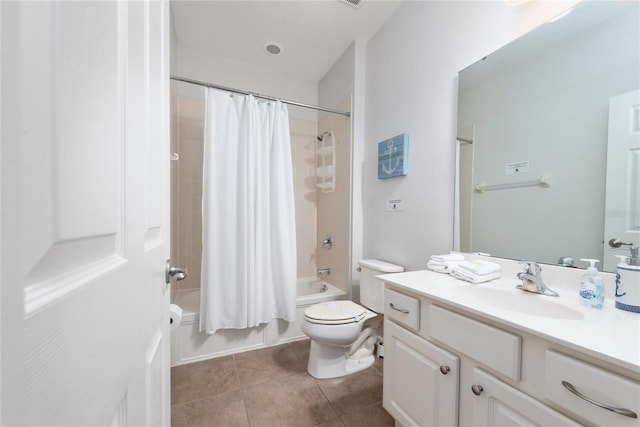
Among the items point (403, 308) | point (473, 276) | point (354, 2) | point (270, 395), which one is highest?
point (354, 2)

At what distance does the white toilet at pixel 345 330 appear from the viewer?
4.80 feet

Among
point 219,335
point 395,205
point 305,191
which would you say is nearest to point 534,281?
point 395,205

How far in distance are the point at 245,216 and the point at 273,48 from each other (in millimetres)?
1552

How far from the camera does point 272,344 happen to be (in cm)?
192

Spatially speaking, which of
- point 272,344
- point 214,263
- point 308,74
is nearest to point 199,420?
point 272,344

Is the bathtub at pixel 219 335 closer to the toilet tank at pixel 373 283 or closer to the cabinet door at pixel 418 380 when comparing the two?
the toilet tank at pixel 373 283

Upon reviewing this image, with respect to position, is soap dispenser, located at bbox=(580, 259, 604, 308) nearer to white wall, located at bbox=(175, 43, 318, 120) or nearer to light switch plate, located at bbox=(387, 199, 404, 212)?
light switch plate, located at bbox=(387, 199, 404, 212)

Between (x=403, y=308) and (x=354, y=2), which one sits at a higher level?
(x=354, y=2)

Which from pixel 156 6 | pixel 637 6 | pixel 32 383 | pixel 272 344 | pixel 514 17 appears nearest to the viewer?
pixel 32 383

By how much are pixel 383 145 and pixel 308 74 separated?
1.37 metres

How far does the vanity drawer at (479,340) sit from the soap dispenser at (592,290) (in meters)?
0.33

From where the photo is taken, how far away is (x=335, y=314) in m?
1.53

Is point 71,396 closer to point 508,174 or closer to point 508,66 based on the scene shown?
point 508,174

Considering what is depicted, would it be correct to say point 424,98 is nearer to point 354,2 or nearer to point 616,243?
point 354,2
